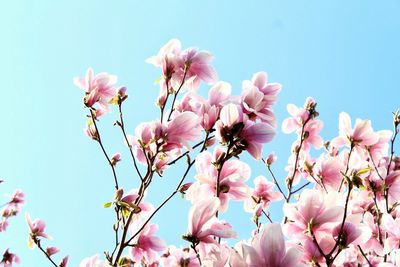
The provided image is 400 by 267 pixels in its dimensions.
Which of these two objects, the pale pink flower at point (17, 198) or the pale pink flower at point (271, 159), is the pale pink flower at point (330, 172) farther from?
the pale pink flower at point (17, 198)

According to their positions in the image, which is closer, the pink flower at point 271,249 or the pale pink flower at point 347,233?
the pink flower at point 271,249

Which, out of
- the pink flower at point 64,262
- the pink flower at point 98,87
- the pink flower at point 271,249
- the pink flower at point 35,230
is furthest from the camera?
the pink flower at point 35,230

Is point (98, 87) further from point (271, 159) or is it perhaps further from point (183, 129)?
point (271, 159)

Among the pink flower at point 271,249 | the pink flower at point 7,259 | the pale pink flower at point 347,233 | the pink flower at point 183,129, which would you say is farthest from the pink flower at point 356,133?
the pink flower at point 7,259

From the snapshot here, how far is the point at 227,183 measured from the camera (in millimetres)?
1509

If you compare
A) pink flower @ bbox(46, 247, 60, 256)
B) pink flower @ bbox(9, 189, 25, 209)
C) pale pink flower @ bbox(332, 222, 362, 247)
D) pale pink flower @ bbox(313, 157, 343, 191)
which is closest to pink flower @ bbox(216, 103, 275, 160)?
pale pink flower @ bbox(332, 222, 362, 247)

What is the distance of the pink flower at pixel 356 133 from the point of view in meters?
2.18

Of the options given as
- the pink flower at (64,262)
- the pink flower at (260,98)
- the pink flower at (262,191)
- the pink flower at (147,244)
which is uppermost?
the pink flower at (260,98)

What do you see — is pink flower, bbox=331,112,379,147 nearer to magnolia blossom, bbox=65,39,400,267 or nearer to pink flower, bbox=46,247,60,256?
magnolia blossom, bbox=65,39,400,267

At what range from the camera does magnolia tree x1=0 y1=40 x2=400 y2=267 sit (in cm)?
111

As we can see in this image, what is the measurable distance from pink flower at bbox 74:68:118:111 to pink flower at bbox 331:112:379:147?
4.14ft

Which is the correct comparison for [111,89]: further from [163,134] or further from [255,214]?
[255,214]

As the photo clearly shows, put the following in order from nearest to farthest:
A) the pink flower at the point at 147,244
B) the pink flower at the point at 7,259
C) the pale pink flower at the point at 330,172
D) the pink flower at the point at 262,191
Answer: the pink flower at the point at 147,244 → the pale pink flower at the point at 330,172 → the pink flower at the point at 262,191 → the pink flower at the point at 7,259

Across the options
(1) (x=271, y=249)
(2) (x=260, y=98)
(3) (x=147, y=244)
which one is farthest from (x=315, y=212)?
(3) (x=147, y=244)
